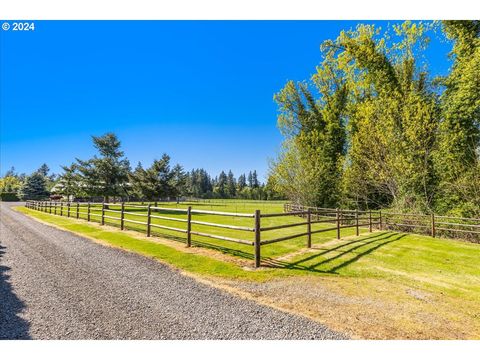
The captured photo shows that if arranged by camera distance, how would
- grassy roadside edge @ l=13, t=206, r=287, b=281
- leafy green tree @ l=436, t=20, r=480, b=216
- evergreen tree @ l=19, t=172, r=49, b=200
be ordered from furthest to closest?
evergreen tree @ l=19, t=172, r=49, b=200 < leafy green tree @ l=436, t=20, r=480, b=216 < grassy roadside edge @ l=13, t=206, r=287, b=281

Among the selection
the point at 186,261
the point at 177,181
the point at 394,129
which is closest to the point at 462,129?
the point at 394,129

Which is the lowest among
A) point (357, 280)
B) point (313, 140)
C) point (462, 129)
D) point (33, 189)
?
point (357, 280)

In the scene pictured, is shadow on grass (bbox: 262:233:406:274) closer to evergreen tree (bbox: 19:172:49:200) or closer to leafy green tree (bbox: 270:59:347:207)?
leafy green tree (bbox: 270:59:347:207)

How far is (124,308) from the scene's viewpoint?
387 centimetres

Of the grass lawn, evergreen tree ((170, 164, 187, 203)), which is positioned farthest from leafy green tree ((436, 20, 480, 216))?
evergreen tree ((170, 164, 187, 203))

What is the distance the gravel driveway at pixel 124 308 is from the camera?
3.21 meters

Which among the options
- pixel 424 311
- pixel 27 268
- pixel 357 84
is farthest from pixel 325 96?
pixel 27 268

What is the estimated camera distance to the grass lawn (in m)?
3.60

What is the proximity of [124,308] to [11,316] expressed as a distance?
→ 148 cm

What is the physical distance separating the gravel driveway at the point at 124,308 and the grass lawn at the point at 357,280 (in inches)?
19.1

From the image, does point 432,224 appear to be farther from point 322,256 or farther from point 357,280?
point 357,280

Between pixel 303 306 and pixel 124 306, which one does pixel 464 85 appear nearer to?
pixel 303 306
